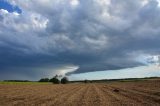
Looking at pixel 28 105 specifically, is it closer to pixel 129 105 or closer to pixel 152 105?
pixel 129 105

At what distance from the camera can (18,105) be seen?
86.3 ft

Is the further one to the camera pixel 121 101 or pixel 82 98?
pixel 82 98

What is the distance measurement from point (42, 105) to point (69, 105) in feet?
7.24

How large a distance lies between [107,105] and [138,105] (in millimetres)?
2468

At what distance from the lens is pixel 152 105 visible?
84.1ft

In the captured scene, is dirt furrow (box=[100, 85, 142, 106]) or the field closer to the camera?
dirt furrow (box=[100, 85, 142, 106])

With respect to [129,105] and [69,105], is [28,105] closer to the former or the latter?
[69,105]

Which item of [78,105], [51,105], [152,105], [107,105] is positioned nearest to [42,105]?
[51,105]

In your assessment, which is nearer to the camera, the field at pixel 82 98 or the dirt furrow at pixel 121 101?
the dirt furrow at pixel 121 101

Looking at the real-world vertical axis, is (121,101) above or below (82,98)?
below

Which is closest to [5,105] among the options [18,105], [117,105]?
[18,105]

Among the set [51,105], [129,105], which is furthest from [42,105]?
Answer: [129,105]

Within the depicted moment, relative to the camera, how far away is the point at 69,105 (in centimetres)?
2603

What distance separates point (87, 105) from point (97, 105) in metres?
0.81
